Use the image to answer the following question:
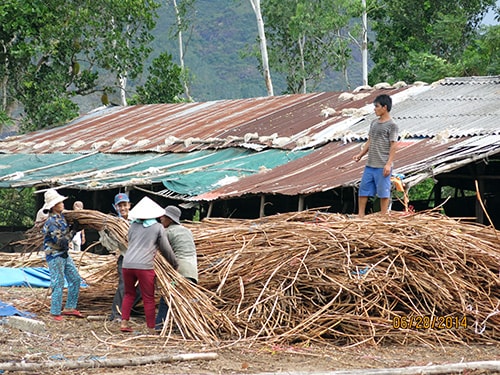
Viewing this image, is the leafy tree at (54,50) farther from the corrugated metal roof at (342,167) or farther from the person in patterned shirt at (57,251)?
the person in patterned shirt at (57,251)

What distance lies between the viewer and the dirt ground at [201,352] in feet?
22.4

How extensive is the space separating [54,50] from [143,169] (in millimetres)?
9300

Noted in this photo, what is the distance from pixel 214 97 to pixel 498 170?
170ft

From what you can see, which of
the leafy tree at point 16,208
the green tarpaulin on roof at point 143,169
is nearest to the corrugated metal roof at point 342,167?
the green tarpaulin on roof at point 143,169

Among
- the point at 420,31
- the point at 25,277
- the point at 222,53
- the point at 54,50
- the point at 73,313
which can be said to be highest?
the point at 222,53

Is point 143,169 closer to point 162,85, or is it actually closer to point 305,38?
point 162,85

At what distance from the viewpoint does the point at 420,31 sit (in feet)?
92.7

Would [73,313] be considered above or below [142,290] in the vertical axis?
below

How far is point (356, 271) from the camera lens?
8.23 metres

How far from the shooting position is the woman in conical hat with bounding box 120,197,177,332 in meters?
8.23

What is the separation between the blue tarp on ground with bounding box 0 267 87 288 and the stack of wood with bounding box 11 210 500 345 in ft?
11.8

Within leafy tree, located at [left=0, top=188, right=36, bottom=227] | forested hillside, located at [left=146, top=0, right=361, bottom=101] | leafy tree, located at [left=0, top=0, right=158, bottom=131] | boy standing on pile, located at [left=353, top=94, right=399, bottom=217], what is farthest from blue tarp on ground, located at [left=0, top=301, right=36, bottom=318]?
forested hillside, located at [left=146, top=0, right=361, bottom=101]

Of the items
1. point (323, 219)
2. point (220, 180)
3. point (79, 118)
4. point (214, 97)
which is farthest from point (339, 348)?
point (214, 97)
